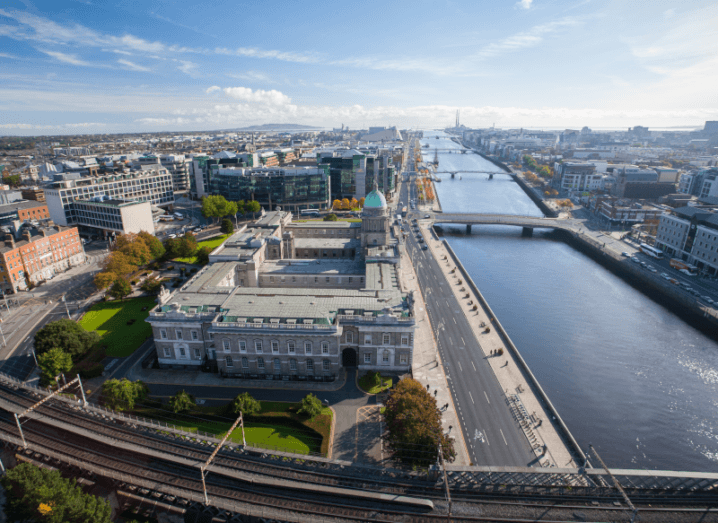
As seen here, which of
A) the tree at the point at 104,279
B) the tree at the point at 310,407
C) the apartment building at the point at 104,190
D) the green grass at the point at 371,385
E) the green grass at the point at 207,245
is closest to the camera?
the tree at the point at 310,407

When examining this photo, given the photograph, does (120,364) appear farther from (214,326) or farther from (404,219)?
(404,219)

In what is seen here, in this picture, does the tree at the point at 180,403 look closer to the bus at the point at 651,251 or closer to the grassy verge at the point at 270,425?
the grassy verge at the point at 270,425

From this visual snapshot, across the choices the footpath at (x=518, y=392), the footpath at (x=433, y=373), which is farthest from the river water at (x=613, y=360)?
the footpath at (x=433, y=373)

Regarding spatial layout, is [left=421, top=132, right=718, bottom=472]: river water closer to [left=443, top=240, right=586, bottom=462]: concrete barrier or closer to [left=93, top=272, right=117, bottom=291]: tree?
[left=443, top=240, right=586, bottom=462]: concrete barrier

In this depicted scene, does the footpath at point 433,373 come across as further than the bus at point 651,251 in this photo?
No

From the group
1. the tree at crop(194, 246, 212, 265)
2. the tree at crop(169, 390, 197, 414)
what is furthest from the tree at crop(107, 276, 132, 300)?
the tree at crop(169, 390, 197, 414)

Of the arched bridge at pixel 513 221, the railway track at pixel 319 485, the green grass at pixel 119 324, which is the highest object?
the arched bridge at pixel 513 221
